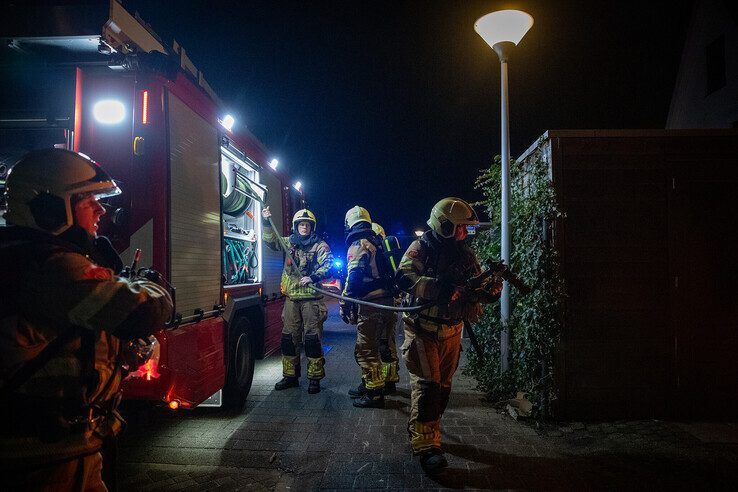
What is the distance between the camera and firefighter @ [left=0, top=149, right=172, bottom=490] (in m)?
1.56

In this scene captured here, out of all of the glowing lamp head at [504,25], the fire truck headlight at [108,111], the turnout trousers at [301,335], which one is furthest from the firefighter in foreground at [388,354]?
the fire truck headlight at [108,111]

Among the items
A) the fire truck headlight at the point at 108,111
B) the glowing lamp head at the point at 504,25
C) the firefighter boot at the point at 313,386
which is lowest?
the firefighter boot at the point at 313,386

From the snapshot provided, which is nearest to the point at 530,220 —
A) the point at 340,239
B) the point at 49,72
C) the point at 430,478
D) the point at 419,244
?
the point at 419,244

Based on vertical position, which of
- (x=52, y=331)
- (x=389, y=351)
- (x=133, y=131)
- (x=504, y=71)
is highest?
(x=504, y=71)

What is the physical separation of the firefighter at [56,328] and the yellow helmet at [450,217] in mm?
2463

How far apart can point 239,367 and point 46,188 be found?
12.0 feet

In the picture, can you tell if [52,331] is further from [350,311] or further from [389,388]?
[389,388]

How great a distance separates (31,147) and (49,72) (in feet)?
2.05

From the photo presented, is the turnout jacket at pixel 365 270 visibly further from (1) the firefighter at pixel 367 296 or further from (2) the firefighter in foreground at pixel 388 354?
(2) the firefighter in foreground at pixel 388 354

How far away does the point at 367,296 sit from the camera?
16.8 feet

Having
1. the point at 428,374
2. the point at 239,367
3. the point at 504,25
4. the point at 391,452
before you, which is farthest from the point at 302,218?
the point at 504,25

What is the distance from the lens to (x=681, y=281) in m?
4.43

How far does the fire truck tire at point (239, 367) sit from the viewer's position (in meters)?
4.81

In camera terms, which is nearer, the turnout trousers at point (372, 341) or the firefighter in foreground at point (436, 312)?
the firefighter in foreground at point (436, 312)
